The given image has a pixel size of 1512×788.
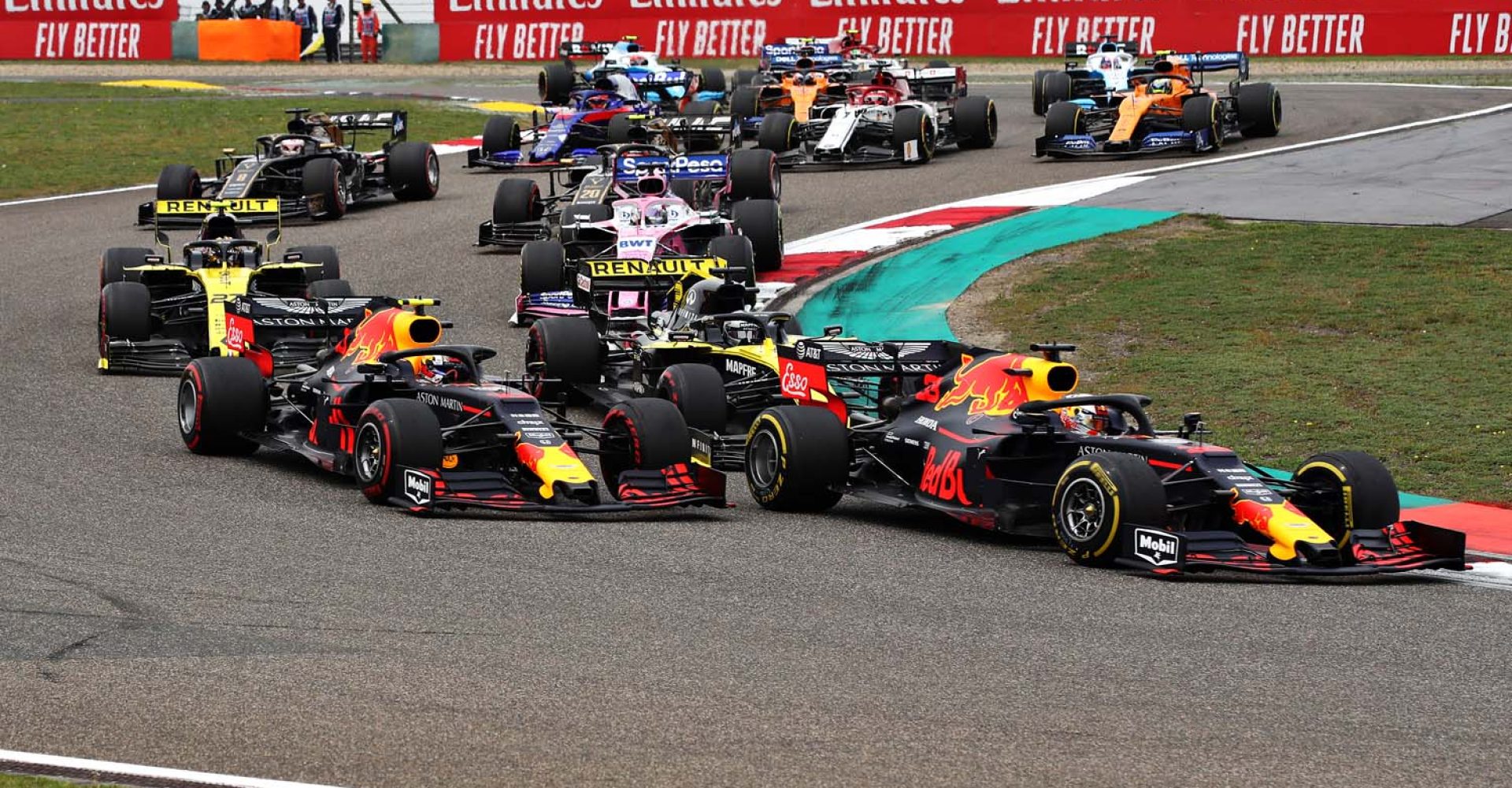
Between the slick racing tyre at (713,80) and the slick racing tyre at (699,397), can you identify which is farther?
the slick racing tyre at (713,80)

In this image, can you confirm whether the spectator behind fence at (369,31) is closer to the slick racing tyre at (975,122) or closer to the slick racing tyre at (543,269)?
the slick racing tyre at (975,122)

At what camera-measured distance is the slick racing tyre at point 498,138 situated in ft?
119

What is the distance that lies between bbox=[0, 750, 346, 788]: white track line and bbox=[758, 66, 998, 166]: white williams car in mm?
28068

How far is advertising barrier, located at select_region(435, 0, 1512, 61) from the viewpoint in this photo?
47719mm

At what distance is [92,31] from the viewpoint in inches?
2312

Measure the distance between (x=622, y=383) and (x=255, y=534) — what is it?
6718 mm

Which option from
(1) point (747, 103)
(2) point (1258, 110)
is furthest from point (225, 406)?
(1) point (747, 103)

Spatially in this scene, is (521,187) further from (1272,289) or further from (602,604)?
(602,604)

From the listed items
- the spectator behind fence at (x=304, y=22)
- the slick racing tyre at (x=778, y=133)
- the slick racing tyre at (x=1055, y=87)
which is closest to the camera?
the slick racing tyre at (x=778, y=133)

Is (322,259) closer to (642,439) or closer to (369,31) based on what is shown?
(642,439)

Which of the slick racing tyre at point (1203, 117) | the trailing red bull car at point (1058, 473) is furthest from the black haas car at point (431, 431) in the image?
the slick racing tyre at point (1203, 117)

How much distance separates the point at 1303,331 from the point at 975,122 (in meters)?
→ 16.5

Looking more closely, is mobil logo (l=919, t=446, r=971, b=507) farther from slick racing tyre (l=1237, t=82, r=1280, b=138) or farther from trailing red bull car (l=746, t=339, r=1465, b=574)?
slick racing tyre (l=1237, t=82, r=1280, b=138)

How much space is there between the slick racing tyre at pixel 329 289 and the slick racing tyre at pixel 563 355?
2430 millimetres
